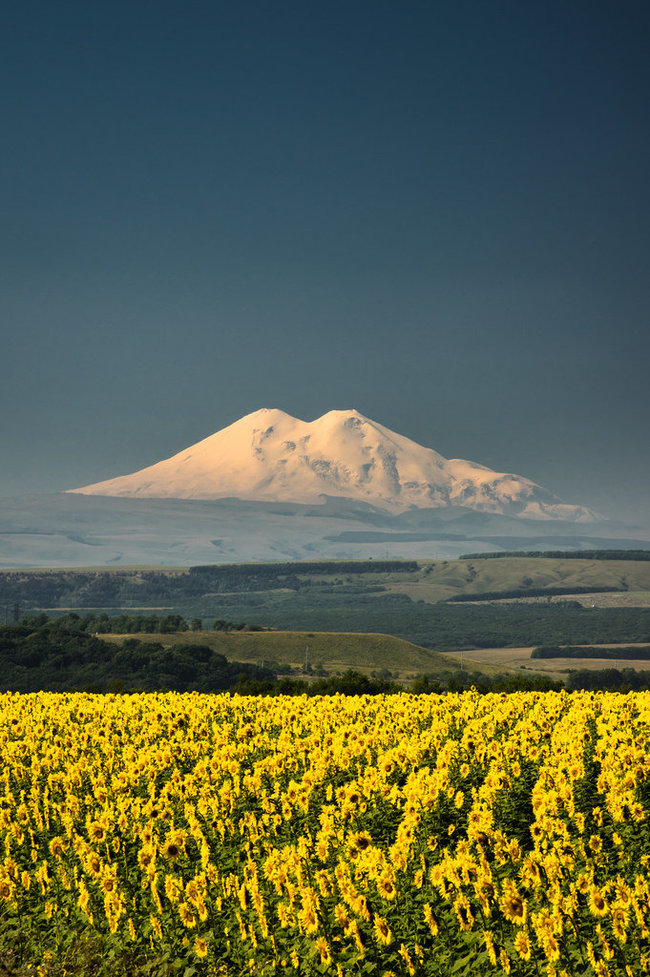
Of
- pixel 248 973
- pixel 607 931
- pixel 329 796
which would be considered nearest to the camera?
pixel 607 931

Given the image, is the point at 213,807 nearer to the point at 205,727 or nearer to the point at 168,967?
the point at 168,967

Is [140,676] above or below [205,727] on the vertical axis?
below

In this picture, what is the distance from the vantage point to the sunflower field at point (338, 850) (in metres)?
13.4

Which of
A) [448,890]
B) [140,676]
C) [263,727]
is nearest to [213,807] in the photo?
Answer: [448,890]

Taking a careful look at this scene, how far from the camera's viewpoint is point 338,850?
55.4 feet

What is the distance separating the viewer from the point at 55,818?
20.7 meters

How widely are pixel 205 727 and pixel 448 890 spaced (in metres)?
12.2

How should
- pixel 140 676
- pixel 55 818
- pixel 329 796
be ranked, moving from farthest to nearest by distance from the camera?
pixel 140 676, pixel 55 818, pixel 329 796

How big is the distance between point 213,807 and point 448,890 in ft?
19.4

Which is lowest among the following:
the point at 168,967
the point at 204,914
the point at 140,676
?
the point at 140,676

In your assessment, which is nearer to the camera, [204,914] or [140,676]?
[204,914]

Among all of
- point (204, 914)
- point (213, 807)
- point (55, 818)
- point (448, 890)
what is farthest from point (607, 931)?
point (55, 818)

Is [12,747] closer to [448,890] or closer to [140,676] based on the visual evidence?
[448,890]

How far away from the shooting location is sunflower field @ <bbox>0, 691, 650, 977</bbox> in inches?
529
